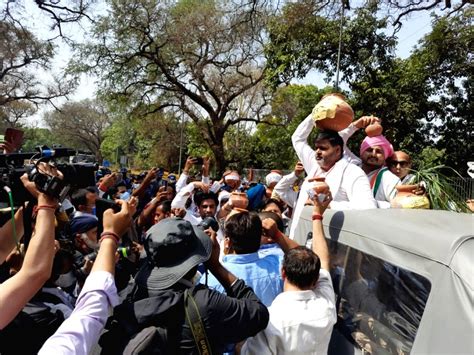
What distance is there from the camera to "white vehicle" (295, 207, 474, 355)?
1.30 meters

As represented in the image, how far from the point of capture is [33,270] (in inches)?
63.0

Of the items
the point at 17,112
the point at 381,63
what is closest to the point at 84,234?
the point at 381,63

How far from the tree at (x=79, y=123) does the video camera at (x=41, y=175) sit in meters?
46.8

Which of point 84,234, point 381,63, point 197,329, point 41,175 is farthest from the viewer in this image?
point 381,63

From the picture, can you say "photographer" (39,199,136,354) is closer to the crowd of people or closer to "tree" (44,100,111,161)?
the crowd of people

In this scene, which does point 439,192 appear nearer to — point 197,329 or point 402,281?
point 402,281

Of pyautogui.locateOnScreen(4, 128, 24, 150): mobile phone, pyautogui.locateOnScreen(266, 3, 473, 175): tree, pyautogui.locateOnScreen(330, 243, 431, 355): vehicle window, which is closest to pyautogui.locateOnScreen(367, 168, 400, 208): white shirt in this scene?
pyautogui.locateOnScreen(330, 243, 431, 355): vehicle window

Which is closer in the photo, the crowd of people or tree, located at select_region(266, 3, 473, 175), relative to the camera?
the crowd of people

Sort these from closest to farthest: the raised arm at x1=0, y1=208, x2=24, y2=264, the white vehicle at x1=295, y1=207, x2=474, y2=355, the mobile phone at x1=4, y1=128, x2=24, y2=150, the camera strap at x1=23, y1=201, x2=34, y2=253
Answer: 1. the white vehicle at x1=295, y1=207, x2=474, y2=355
2. the camera strap at x1=23, y1=201, x2=34, y2=253
3. the raised arm at x1=0, y1=208, x2=24, y2=264
4. the mobile phone at x1=4, y1=128, x2=24, y2=150

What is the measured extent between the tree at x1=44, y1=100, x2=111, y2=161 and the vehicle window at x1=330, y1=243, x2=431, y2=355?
47440 millimetres

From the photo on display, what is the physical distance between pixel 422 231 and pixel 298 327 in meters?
0.66

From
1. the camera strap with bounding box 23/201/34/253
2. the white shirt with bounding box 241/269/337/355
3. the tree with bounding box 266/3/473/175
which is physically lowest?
the white shirt with bounding box 241/269/337/355

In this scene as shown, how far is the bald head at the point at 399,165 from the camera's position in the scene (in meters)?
3.63

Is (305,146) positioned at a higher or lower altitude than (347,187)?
higher
